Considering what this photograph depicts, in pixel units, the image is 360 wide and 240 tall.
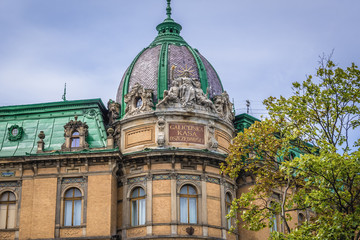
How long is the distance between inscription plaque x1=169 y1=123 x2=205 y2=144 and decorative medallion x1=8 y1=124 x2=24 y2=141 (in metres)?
10.3

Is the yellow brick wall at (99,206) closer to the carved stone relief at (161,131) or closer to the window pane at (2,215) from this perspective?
the carved stone relief at (161,131)

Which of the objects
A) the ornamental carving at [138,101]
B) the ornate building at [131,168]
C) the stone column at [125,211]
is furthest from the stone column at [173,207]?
the ornamental carving at [138,101]

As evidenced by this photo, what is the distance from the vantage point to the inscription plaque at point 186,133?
38.0 metres

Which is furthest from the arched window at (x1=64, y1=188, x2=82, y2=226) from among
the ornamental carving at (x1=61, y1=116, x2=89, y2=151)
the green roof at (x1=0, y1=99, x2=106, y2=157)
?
the green roof at (x1=0, y1=99, x2=106, y2=157)

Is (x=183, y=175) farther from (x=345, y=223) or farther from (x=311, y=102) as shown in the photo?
(x=345, y=223)

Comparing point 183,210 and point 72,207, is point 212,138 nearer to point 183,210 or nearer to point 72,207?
point 183,210

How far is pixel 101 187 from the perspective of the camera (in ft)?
121

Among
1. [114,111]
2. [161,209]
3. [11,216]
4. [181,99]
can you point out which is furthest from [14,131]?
[161,209]

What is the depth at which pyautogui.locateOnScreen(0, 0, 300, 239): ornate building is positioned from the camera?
36.3m

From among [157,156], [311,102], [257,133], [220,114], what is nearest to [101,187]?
[157,156]

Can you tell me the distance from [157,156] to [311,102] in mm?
13200

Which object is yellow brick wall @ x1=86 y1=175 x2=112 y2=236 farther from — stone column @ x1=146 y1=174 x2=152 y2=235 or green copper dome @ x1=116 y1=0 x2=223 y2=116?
green copper dome @ x1=116 y1=0 x2=223 y2=116

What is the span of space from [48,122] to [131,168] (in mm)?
7202

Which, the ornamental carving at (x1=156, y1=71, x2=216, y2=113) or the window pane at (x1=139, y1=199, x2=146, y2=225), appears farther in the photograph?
the ornamental carving at (x1=156, y1=71, x2=216, y2=113)
